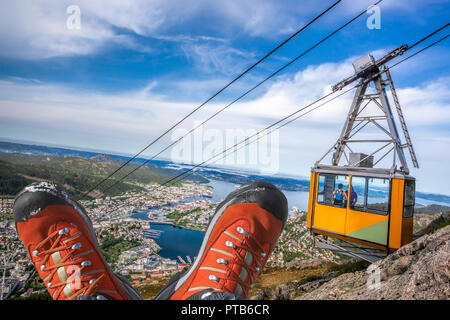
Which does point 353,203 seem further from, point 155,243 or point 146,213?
point 146,213

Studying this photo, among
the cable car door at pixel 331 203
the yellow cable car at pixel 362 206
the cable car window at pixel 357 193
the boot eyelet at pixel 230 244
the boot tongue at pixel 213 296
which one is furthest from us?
the cable car door at pixel 331 203

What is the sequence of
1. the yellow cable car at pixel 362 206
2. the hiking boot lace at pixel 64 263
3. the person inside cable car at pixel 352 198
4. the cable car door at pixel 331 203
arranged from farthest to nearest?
the cable car door at pixel 331 203
the person inside cable car at pixel 352 198
the yellow cable car at pixel 362 206
the hiking boot lace at pixel 64 263

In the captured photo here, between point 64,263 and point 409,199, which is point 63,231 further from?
point 409,199

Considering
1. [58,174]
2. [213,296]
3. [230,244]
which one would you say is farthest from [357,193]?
[58,174]

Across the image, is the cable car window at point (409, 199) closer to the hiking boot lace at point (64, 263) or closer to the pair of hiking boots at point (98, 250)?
the pair of hiking boots at point (98, 250)

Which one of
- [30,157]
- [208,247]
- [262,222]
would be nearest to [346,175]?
[262,222]

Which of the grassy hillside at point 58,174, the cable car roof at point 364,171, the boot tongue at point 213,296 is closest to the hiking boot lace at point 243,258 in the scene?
the boot tongue at point 213,296

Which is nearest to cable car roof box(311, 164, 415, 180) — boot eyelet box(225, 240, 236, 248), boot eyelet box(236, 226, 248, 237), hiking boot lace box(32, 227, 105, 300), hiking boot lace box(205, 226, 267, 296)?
hiking boot lace box(205, 226, 267, 296)

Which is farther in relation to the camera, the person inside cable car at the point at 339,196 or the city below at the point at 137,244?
the city below at the point at 137,244
